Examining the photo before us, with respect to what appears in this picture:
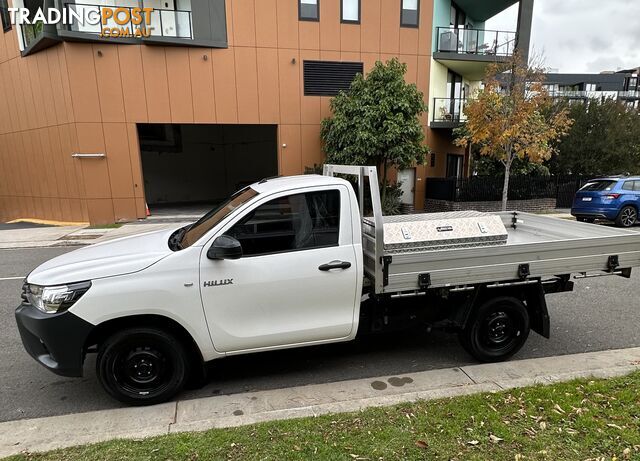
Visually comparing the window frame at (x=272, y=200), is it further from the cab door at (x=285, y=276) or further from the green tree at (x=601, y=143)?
the green tree at (x=601, y=143)

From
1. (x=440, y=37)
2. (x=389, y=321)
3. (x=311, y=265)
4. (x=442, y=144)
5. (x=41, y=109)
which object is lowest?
(x=389, y=321)

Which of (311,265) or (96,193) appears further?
(96,193)

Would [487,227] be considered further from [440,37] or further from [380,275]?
[440,37]

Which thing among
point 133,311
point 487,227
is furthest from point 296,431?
point 487,227

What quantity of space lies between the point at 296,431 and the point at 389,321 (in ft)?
4.91

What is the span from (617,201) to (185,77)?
50.7 feet

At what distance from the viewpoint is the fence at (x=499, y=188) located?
53.7ft

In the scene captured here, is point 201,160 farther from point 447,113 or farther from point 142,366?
point 142,366

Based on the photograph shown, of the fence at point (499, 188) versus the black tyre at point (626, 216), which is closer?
the black tyre at point (626, 216)

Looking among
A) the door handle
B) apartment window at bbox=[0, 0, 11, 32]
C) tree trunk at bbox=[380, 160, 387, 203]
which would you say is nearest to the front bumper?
the door handle

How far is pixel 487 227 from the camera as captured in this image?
12.6 ft

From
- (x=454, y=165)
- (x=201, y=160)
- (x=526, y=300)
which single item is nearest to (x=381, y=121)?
(x=454, y=165)

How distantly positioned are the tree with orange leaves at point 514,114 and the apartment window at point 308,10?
276 inches

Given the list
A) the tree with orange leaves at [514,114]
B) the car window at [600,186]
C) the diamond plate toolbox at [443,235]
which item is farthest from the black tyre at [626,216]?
the diamond plate toolbox at [443,235]
